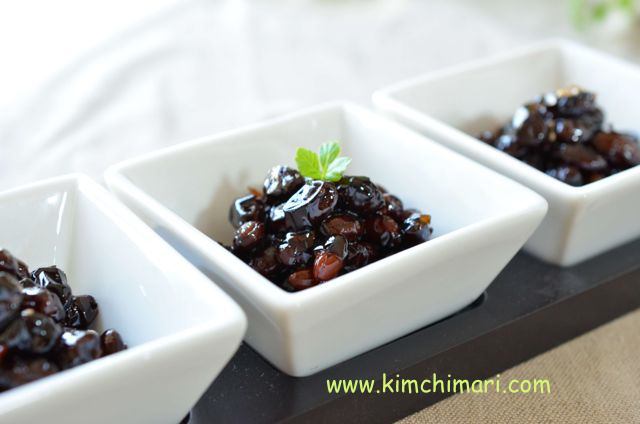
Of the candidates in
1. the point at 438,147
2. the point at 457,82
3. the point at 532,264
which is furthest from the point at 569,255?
the point at 457,82

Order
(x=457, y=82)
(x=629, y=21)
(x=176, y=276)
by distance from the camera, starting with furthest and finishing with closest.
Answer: (x=629, y=21), (x=457, y=82), (x=176, y=276)

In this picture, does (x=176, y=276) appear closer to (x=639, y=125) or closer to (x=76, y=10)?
(x=639, y=125)

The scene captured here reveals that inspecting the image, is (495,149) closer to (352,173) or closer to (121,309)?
(352,173)

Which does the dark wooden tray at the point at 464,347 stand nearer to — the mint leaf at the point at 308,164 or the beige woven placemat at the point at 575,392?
the beige woven placemat at the point at 575,392

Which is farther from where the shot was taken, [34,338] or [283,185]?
[283,185]

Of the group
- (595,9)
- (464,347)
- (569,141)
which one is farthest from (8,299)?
(595,9)

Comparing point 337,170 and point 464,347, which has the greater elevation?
point 337,170

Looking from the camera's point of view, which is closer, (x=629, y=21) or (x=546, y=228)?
(x=546, y=228)

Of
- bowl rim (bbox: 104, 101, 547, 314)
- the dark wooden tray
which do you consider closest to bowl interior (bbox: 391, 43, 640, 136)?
bowl rim (bbox: 104, 101, 547, 314)

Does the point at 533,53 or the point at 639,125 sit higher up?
the point at 533,53
